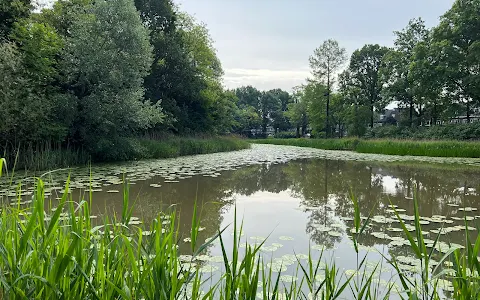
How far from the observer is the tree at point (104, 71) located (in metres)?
10.4

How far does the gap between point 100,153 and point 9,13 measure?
554 centimetres

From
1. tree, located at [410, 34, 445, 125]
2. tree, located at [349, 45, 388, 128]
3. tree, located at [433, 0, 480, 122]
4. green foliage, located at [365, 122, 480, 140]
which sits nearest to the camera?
green foliage, located at [365, 122, 480, 140]

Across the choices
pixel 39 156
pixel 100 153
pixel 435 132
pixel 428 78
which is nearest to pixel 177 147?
pixel 100 153

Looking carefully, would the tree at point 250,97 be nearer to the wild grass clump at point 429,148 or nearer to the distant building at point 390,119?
the distant building at point 390,119

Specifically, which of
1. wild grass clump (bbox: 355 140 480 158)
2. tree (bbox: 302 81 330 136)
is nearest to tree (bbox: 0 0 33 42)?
wild grass clump (bbox: 355 140 480 158)

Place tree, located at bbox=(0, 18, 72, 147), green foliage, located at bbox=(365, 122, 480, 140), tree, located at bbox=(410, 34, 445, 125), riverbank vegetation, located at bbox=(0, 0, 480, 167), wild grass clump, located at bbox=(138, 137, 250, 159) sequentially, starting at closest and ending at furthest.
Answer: tree, located at bbox=(0, 18, 72, 147), riverbank vegetation, located at bbox=(0, 0, 480, 167), wild grass clump, located at bbox=(138, 137, 250, 159), green foliage, located at bbox=(365, 122, 480, 140), tree, located at bbox=(410, 34, 445, 125)

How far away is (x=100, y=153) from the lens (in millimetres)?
11188

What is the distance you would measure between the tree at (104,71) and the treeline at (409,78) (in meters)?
20.9

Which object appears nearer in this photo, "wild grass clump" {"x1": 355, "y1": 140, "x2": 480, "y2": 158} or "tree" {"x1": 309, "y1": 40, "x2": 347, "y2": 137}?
"wild grass clump" {"x1": 355, "y1": 140, "x2": 480, "y2": 158}

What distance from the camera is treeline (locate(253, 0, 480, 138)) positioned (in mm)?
22219

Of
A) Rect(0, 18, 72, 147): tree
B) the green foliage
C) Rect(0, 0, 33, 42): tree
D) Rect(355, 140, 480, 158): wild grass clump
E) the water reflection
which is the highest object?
Rect(0, 0, 33, 42): tree

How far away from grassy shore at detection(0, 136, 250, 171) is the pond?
168 centimetres

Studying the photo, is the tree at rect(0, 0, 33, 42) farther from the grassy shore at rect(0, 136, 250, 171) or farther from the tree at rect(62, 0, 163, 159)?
the grassy shore at rect(0, 136, 250, 171)

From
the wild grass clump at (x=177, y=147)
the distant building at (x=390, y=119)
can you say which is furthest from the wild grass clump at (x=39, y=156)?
the distant building at (x=390, y=119)
